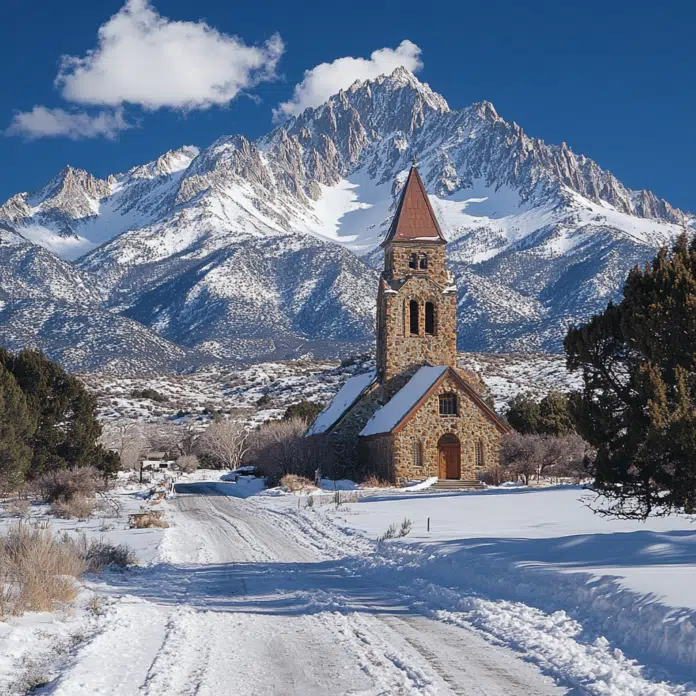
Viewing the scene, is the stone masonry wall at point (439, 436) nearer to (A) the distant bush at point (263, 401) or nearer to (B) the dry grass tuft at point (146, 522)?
(B) the dry grass tuft at point (146, 522)

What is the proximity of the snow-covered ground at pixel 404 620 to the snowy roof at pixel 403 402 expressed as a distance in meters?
20.9

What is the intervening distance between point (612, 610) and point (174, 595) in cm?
607

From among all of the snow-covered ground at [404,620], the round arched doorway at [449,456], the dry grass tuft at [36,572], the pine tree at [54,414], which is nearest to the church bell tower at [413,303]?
the round arched doorway at [449,456]

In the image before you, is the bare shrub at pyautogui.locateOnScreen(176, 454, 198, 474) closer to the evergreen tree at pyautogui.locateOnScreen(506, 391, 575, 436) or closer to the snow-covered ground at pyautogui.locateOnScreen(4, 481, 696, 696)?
the evergreen tree at pyautogui.locateOnScreen(506, 391, 575, 436)

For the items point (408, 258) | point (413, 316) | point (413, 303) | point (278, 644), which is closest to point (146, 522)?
point (278, 644)

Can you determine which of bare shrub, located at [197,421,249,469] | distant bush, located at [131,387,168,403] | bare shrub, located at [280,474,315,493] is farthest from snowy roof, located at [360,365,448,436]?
distant bush, located at [131,387,168,403]

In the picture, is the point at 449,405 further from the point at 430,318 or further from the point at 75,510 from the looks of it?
the point at 75,510

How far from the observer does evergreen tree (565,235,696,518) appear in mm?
13633

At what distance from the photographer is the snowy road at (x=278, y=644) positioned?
760 centimetres

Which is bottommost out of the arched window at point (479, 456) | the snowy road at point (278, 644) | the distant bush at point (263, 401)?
the snowy road at point (278, 644)

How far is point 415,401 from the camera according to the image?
39.3 meters

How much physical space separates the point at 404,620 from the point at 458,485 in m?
29.5

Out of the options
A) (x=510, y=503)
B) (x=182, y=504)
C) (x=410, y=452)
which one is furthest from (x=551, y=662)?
(x=410, y=452)

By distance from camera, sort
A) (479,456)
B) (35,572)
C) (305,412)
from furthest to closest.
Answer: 1. (305,412)
2. (479,456)
3. (35,572)
